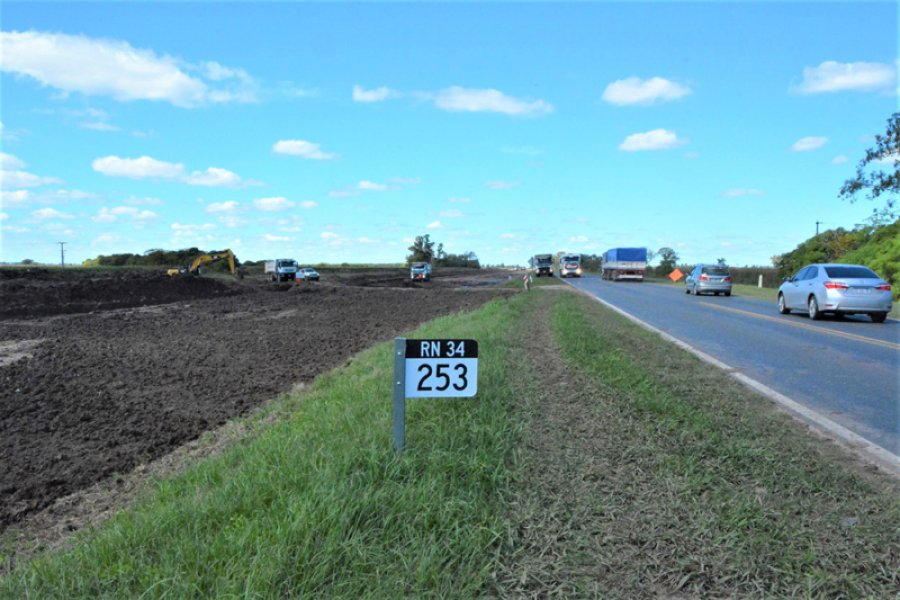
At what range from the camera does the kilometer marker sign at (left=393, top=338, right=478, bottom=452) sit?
5121 millimetres

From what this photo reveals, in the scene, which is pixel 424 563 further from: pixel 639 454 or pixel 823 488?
pixel 823 488

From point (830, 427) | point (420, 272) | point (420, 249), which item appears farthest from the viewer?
point (420, 249)

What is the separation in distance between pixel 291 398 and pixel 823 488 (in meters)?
7.67

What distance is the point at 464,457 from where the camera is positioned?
16.4ft

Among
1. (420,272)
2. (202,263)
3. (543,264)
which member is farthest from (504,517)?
(543,264)

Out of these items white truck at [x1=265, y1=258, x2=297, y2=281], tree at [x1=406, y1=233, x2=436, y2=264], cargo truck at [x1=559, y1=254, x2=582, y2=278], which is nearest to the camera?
white truck at [x1=265, y1=258, x2=297, y2=281]

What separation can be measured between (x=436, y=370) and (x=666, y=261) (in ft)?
279

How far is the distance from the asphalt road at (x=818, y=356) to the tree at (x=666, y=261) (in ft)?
206

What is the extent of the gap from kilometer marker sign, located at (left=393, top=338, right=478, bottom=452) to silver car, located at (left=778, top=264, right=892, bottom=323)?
16346mm

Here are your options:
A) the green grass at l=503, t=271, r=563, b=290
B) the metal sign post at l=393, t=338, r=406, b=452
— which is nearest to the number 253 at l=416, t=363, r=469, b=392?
the metal sign post at l=393, t=338, r=406, b=452

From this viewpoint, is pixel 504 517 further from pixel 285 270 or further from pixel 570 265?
pixel 570 265

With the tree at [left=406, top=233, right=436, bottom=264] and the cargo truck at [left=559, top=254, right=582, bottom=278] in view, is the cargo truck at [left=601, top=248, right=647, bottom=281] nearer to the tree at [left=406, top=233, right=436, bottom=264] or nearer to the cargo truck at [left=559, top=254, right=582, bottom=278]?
the cargo truck at [left=559, top=254, right=582, bottom=278]

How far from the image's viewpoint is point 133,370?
538 inches

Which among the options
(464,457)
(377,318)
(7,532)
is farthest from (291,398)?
(377,318)
